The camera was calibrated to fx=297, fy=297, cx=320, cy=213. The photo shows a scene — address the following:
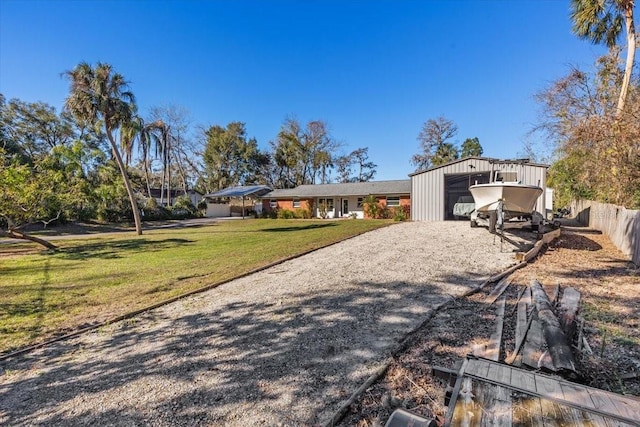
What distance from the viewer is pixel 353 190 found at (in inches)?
1027

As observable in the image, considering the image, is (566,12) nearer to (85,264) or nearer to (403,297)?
(403,297)

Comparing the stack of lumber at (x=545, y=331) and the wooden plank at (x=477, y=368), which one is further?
the stack of lumber at (x=545, y=331)

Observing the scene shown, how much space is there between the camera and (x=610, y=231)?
11055mm

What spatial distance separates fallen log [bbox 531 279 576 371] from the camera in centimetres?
253

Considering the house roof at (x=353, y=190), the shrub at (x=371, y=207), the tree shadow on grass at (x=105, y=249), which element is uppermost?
the house roof at (x=353, y=190)

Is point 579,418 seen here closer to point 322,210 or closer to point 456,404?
point 456,404

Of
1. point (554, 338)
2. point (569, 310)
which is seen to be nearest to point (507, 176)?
point (569, 310)

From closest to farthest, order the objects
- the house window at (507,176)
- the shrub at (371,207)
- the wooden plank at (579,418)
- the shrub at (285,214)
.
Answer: the wooden plank at (579,418)
the house window at (507,176)
the shrub at (371,207)
the shrub at (285,214)

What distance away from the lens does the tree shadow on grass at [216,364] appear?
253cm

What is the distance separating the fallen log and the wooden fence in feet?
16.5

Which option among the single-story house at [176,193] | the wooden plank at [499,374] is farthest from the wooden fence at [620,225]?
the single-story house at [176,193]

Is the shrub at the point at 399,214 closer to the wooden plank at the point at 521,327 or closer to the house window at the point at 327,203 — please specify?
the house window at the point at 327,203

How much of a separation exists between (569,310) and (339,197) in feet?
76.3

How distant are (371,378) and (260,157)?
42679 millimetres
